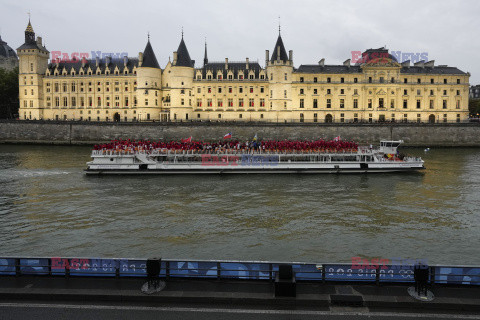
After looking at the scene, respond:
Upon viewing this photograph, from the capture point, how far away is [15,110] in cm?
10681

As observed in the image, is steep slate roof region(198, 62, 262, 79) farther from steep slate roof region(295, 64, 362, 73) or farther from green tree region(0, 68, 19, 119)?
green tree region(0, 68, 19, 119)

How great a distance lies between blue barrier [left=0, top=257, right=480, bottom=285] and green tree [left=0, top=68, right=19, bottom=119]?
9840 cm

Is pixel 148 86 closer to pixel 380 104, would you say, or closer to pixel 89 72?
pixel 89 72

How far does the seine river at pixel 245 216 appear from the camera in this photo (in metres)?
19.0

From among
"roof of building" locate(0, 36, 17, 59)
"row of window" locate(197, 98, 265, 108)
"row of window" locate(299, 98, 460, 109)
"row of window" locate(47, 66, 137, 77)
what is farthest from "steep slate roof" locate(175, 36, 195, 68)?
"roof of building" locate(0, 36, 17, 59)

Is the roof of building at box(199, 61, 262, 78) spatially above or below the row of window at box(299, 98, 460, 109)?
above

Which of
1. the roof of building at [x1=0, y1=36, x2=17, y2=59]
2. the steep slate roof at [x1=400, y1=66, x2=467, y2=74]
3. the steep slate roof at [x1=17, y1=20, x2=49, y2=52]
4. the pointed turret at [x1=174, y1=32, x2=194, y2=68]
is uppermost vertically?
the roof of building at [x1=0, y1=36, x2=17, y2=59]

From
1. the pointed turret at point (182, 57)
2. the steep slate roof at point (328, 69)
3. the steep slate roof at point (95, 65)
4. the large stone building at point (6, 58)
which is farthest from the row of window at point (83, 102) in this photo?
the large stone building at point (6, 58)

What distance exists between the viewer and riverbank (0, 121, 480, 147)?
75438mm

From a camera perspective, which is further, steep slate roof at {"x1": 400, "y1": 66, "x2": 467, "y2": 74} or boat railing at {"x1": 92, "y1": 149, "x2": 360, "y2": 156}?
steep slate roof at {"x1": 400, "y1": 66, "x2": 467, "y2": 74}

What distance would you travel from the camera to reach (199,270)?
39.4ft

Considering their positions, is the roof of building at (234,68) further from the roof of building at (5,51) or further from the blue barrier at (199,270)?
the roof of building at (5,51)

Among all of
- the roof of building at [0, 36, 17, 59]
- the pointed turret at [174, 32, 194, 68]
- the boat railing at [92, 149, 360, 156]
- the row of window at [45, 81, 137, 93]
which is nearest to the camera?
the boat railing at [92, 149, 360, 156]

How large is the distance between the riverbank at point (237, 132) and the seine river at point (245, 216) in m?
35.7
